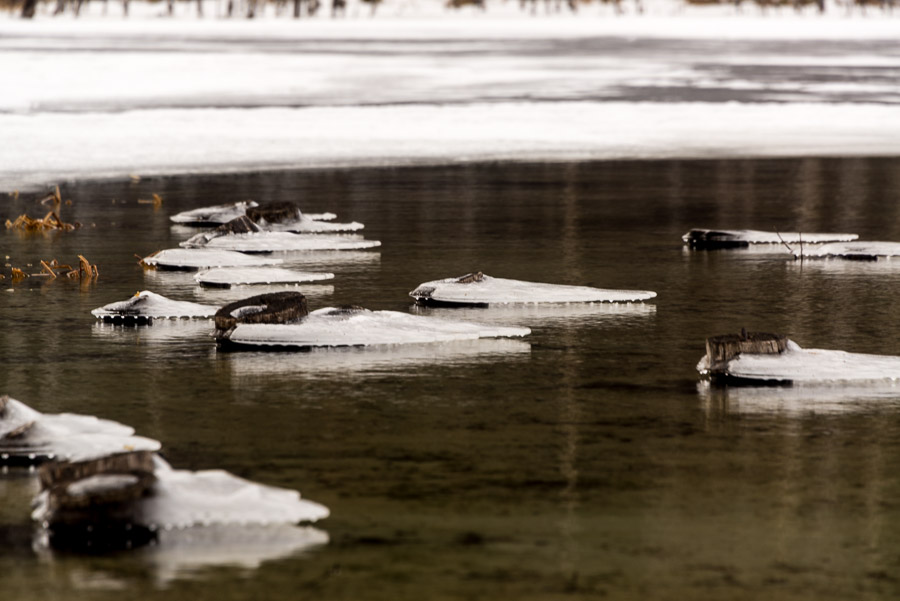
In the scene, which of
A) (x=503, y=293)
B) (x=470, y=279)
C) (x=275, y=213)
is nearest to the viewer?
(x=503, y=293)

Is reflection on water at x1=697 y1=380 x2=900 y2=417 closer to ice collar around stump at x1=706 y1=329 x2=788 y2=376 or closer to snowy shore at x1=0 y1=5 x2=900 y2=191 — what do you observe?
ice collar around stump at x1=706 y1=329 x2=788 y2=376

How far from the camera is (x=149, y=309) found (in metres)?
7.99

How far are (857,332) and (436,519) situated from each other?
356 centimetres

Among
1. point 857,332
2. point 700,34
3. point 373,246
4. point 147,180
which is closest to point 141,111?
point 147,180

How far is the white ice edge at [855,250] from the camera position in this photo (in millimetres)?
10211

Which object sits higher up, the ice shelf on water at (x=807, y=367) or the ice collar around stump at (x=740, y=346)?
the ice collar around stump at (x=740, y=346)

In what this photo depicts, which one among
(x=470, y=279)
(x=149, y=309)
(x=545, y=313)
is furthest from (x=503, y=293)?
(x=149, y=309)

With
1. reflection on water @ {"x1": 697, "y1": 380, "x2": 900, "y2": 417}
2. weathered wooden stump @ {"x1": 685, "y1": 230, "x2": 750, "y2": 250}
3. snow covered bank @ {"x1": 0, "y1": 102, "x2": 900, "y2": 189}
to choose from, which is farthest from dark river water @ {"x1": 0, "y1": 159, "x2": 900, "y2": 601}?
snow covered bank @ {"x1": 0, "y1": 102, "x2": 900, "y2": 189}

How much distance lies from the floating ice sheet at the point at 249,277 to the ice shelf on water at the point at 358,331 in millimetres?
1834

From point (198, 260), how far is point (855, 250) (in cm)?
414

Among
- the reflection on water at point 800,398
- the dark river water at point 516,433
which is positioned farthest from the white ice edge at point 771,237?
the reflection on water at point 800,398

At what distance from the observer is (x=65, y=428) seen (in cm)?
543

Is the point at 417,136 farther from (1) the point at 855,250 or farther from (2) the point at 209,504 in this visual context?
(2) the point at 209,504

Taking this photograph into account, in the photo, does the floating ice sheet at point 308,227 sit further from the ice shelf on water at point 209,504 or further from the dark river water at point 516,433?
the ice shelf on water at point 209,504
